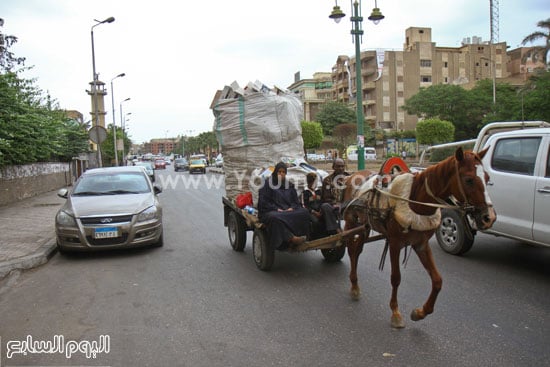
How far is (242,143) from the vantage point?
7953mm

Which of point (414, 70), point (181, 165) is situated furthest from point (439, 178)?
point (414, 70)

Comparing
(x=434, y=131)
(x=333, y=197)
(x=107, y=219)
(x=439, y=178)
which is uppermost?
(x=434, y=131)

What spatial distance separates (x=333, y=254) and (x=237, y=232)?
6.21 feet

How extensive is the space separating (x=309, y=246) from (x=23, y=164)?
17.8 meters

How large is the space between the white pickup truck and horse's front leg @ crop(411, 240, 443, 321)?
4.22 ft

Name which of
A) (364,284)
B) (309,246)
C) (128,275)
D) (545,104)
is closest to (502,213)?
(364,284)

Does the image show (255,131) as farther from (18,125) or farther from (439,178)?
(18,125)

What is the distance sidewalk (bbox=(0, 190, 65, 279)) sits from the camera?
7461 millimetres

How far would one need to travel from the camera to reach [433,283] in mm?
4285

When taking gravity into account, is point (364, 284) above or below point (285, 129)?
below

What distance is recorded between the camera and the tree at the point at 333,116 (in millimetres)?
69500

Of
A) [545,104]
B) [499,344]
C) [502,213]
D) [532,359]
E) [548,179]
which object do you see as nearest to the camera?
[532,359]

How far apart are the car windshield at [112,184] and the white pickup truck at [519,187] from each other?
20.3 ft

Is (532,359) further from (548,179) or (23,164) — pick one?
(23,164)
